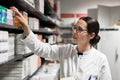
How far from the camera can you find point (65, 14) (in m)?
7.80

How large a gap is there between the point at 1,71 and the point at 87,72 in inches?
34.1

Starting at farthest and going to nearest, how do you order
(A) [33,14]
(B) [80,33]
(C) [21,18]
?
(A) [33,14], (B) [80,33], (C) [21,18]

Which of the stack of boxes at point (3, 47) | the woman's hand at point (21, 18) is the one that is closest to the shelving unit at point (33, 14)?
the woman's hand at point (21, 18)

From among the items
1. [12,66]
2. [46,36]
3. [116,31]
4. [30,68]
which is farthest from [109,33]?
[12,66]

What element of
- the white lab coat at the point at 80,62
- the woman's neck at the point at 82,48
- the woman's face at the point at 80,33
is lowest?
the white lab coat at the point at 80,62

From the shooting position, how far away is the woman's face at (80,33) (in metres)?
2.12

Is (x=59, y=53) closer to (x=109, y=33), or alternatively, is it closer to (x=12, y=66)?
(x=12, y=66)

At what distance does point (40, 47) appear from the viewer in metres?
2.20

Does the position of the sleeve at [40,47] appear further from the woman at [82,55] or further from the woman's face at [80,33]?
the woman's face at [80,33]

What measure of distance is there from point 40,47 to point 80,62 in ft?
1.43

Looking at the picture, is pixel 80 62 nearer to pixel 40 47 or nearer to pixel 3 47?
pixel 40 47

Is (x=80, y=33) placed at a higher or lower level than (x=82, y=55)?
higher

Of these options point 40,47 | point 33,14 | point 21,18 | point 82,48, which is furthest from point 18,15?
point 33,14

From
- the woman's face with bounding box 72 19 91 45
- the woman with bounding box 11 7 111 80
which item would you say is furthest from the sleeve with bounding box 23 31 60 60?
the woman's face with bounding box 72 19 91 45
